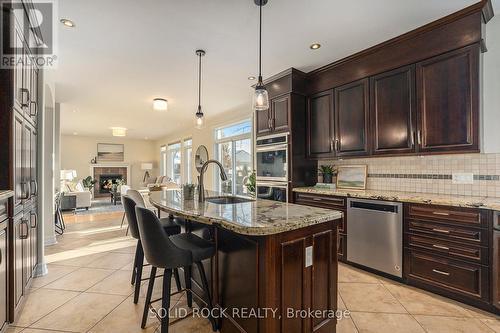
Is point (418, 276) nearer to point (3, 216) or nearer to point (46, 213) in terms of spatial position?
point (3, 216)

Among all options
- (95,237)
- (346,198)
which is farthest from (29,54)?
(346,198)

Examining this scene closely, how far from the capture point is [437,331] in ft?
5.99

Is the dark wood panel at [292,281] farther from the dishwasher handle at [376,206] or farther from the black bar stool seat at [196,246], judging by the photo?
the dishwasher handle at [376,206]

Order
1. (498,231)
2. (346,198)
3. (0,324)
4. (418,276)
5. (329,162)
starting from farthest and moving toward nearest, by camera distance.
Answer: (329,162) → (346,198) → (418,276) → (498,231) → (0,324)

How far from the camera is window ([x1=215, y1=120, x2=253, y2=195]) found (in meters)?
5.67

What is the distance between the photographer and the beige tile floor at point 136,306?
73.9 inches

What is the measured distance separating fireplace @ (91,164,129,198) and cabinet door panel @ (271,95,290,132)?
363 inches

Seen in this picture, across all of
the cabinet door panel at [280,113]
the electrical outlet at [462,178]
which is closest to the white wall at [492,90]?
the electrical outlet at [462,178]

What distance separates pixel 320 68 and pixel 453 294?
117 inches

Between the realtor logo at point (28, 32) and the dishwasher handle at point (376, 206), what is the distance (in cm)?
344

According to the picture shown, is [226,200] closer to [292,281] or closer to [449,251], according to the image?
[292,281]

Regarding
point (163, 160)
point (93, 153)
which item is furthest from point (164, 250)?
point (93, 153)

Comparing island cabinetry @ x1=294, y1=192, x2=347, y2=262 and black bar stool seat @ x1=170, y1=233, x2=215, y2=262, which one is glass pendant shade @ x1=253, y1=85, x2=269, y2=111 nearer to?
black bar stool seat @ x1=170, y1=233, x2=215, y2=262

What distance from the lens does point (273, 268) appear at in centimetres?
135
